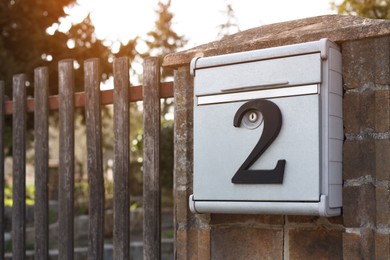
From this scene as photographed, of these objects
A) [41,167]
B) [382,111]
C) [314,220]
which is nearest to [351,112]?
[382,111]

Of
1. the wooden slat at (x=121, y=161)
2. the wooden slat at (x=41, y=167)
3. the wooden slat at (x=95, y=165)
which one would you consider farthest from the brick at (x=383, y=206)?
the wooden slat at (x=41, y=167)

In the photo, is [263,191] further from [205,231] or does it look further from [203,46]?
[203,46]

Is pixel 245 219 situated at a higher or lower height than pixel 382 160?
lower

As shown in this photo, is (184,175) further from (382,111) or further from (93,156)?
(382,111)

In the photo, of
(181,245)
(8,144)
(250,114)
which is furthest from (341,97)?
(8,144)

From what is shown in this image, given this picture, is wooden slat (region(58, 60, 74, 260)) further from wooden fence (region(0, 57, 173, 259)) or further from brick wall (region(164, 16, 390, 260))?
brick wall (region(164, 16, 390, 260))

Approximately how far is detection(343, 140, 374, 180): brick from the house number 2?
258mm

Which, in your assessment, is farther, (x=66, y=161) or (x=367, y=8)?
(x=367, y=8)

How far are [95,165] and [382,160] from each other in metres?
1.78

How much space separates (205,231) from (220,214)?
0.36ft

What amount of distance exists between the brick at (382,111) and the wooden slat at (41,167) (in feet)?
7.34

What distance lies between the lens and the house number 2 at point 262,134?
2.66 meters

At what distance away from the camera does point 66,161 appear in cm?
398

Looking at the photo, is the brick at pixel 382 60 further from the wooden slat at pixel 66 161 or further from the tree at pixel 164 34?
the tree at pixel 164 34
